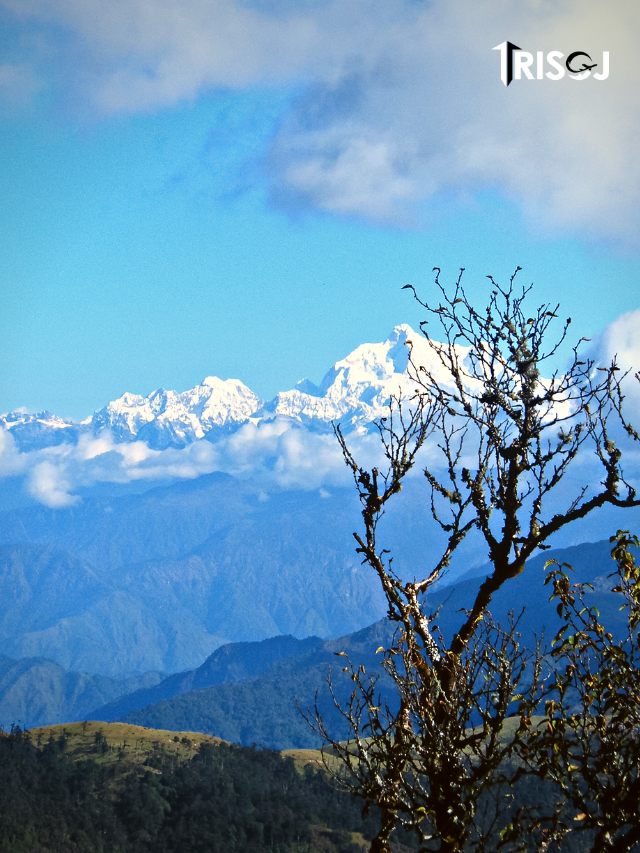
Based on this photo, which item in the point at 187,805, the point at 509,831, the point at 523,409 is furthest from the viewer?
the point at 187,805

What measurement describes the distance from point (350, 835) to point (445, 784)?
21030 cm

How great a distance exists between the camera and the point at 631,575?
1184 centimetres

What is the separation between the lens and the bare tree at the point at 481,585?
10406mm

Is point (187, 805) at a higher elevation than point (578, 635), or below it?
below

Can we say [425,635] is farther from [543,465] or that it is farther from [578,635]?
[543,465]

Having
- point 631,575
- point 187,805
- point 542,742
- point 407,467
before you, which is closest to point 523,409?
point 407,467

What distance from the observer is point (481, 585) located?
11516 mm

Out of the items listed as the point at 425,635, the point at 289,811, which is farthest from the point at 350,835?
the point at 425,635

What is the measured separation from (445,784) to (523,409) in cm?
551

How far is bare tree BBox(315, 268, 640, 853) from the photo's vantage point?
410 inches

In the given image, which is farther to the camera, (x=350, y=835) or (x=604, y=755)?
(x=350, y=835)

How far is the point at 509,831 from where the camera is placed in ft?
33.0

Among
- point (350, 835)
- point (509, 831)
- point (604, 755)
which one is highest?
point (604, 755)

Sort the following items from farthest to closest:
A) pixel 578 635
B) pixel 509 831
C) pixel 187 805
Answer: pixel 187 805 → pixel 578 635 → pixel 509 831
